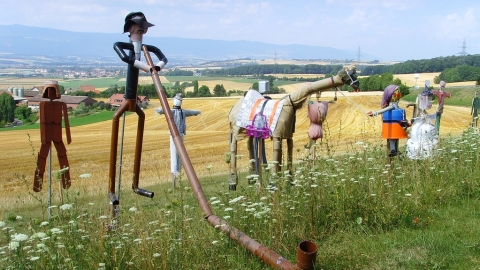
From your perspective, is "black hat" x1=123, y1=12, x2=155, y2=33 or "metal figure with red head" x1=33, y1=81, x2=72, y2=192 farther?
"metal figure with red head" x1=33, y1=81, x2=72, y2=192

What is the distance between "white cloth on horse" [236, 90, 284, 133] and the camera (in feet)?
25.7

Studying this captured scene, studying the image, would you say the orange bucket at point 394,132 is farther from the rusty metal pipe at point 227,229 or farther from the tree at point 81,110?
the tree at point 81,110

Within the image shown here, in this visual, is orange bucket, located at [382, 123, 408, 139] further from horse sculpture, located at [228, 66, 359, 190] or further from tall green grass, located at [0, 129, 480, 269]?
tall green grass, located at [0, 129, 480, 269]

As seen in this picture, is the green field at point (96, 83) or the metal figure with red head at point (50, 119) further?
the green field at point (96, 83)

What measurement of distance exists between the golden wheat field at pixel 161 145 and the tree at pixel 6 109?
532 inches

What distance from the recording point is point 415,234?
488 cm

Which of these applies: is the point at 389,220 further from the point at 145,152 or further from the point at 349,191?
the point at 145,152

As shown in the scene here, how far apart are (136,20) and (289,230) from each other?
10.8 ft

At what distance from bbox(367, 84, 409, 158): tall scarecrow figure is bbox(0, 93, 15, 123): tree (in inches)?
1824

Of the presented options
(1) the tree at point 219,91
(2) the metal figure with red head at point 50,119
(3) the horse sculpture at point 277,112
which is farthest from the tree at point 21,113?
(3) the horse sculpture at point 277,112

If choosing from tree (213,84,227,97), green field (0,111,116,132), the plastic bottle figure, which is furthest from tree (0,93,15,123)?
the plastic bottle figure

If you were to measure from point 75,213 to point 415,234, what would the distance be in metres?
3.68

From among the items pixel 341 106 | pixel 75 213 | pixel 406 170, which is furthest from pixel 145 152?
pixel 341 106

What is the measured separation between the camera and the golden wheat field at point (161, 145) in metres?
13.1
